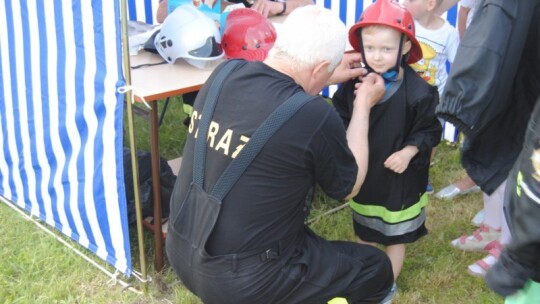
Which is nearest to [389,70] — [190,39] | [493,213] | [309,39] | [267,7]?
[309,39]

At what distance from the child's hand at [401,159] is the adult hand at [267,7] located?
6.67 ft

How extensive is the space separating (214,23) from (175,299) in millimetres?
1536

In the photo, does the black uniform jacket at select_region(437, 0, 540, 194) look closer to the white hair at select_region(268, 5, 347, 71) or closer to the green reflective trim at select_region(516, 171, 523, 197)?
the white hair at select_region(268, 5, 347, 71)

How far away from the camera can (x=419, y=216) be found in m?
3.11

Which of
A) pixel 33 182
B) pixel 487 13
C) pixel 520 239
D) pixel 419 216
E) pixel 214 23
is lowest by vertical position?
pixel 33 182

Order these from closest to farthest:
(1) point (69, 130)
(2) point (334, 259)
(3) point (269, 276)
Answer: (3) point (269, 276) → (2) point (334, 259) → (1) point (69, 130)

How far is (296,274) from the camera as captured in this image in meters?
2.50

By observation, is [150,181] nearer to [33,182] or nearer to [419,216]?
[33,182]

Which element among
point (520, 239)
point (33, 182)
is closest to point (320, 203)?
point (33, 182)

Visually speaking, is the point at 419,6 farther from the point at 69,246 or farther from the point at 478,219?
the point at 69,246

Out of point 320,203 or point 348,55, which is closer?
point 348,55

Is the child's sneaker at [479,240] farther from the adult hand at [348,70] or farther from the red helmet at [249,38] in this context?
the red helmet at [249,38]

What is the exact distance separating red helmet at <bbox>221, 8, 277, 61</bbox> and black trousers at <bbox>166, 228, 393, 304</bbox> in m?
1.25

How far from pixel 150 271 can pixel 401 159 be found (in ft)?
5.01
